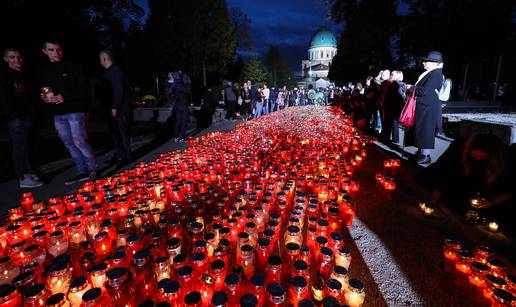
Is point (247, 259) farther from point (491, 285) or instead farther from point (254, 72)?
→ point (254, 72)

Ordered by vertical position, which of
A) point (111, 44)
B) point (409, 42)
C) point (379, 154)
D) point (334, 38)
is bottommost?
point (379, 154)

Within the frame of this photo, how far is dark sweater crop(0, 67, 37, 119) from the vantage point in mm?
4008

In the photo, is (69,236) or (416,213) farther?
(416,213)

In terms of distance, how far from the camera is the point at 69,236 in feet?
7.99

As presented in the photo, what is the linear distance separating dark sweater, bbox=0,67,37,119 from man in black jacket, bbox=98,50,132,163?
4.14ft

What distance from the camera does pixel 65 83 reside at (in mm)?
4152

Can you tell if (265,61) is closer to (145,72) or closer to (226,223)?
(145,72)

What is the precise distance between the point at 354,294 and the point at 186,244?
162 cm

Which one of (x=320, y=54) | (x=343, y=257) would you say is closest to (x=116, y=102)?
(x=343, y=257)

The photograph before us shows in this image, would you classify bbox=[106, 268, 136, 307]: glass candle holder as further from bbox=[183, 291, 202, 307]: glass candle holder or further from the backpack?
the backpack

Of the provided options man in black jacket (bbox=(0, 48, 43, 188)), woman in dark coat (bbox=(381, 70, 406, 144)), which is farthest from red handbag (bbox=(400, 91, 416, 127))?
man in black jacket (bbox=(0, 48, 43, 188))

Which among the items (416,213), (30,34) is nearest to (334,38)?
(30,34)

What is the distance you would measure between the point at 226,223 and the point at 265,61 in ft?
252

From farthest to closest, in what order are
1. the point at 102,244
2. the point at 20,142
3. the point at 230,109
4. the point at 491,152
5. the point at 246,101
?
the point at 230,109, the point at 246,101, the point at 20,142, the point at 491,152, the point at 102,244
